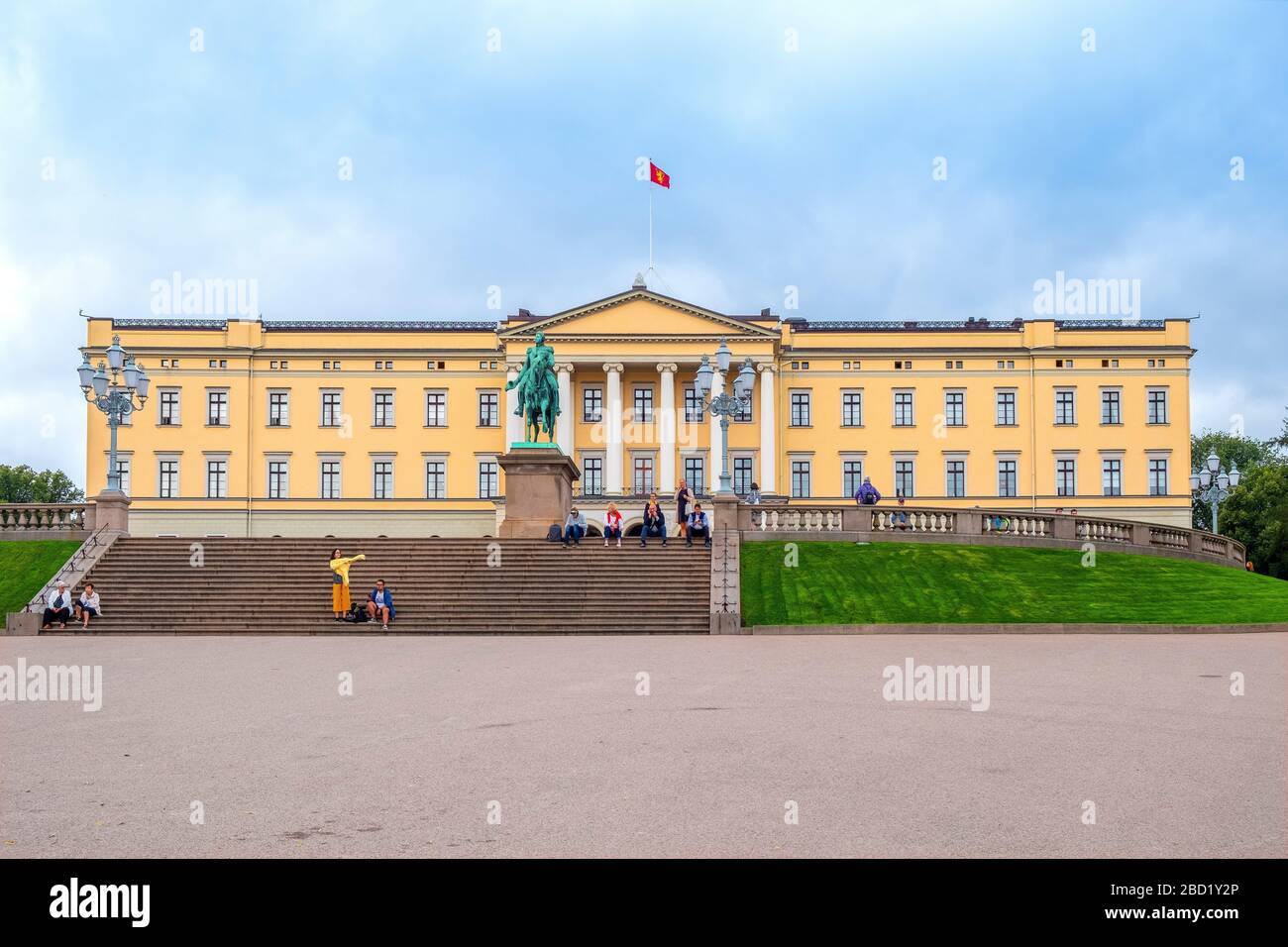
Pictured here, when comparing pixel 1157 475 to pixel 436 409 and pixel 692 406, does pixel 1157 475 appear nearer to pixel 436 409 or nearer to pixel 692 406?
pixel 692 406

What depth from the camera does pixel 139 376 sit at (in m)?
36.3

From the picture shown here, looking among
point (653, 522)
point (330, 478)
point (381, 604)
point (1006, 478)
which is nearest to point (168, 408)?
point (330, 478)

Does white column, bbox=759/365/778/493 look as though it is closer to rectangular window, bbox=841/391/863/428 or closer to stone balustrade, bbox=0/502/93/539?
rectangular window, bbox=841/391/863/428

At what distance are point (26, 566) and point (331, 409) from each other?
4384cm

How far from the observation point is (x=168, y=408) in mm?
75875

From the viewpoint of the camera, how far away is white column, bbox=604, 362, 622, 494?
73375 mm

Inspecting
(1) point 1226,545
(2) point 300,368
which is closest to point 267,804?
(1) point 1226,545

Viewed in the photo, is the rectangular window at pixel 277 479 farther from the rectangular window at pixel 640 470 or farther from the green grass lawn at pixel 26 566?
the green grass lawn at pixel 26 566

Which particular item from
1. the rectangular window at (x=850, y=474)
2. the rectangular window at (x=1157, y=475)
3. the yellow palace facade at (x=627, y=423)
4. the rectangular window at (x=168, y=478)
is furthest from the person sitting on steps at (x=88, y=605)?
the rectangular window at (x=1157, y=475)

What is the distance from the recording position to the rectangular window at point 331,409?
76750 millimetres

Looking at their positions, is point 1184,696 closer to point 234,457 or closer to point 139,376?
point 139,376

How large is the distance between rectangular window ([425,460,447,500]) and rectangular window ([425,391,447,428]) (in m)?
2.46

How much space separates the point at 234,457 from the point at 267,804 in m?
72.5

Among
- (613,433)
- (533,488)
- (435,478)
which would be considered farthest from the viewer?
(435,478)
